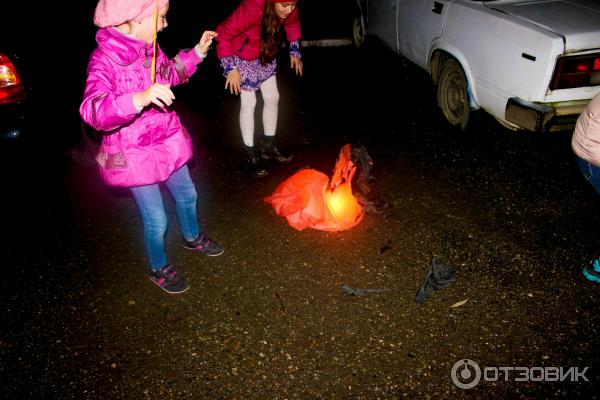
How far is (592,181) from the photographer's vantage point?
8.99 feet

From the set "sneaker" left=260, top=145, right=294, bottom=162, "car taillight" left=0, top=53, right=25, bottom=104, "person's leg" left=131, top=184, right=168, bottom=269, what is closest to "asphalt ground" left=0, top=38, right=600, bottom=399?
"sneaker" left=260, top=145, right=294, bottom=162

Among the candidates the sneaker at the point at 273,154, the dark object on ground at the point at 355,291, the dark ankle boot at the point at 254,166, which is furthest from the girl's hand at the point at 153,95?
Result: the sneaker at the point at 273,154

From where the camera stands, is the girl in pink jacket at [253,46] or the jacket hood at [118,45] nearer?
the jacket hood at [118,45]

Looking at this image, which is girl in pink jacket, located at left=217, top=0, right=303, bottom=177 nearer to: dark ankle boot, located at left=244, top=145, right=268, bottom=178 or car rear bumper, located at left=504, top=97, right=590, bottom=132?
dark ankle boot, located at left=244, top=145, right=268, bottom=178

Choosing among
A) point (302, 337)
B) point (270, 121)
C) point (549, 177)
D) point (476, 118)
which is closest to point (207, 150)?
point (270, 121)

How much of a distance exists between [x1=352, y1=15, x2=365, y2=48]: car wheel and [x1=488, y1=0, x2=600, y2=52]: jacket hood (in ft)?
10.8

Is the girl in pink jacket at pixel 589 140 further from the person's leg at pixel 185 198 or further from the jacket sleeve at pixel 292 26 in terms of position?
the person's leg at pixel 185 198

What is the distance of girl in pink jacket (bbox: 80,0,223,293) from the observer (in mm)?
1886

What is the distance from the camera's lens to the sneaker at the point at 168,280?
117 inches

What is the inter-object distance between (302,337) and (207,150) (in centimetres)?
273

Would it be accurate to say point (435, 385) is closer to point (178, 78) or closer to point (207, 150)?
point (178, 78)

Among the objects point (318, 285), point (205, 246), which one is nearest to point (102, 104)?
point (205, 246)

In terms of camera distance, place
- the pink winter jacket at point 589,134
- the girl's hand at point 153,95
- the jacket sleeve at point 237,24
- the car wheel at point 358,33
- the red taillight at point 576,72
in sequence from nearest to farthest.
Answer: the girl's hand at point 153,95
the pink winter jacket at point 589,134
the jacket sleeve at point 237,24
the red taillight at point 576,72
the car wheel at point 358,33

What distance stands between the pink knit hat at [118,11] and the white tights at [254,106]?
1818 millimetres
